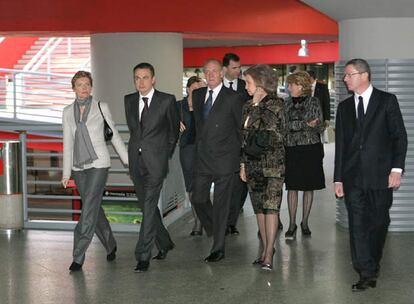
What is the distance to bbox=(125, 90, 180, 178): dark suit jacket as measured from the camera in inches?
262

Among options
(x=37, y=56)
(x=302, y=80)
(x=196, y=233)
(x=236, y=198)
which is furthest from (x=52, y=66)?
(x=236, y=198)

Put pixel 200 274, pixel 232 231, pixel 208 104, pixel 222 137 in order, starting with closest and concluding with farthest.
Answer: pixel 200 274, pixel 222 137, pixel 208 104, pixel 232 231

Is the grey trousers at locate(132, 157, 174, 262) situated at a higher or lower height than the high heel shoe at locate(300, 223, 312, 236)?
higher

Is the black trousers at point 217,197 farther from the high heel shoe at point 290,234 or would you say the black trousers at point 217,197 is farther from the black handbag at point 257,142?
the high heel shoe at point 290,234

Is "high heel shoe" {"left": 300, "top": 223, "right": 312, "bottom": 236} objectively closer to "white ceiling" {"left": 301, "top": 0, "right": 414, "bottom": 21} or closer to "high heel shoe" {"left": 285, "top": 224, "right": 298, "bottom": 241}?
"high heel shoe" {"left": 285, "top": 224, "right": 298, "bottom": 241}

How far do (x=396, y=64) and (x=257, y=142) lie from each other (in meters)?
2.45

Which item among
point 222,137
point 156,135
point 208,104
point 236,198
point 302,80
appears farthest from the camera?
point 302,80

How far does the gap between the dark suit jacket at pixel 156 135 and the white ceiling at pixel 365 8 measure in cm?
223

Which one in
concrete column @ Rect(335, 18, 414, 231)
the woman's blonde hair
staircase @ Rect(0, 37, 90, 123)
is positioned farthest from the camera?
staircase @ Rect(0, 37, 90, 123)

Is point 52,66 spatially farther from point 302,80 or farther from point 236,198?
point 236,198

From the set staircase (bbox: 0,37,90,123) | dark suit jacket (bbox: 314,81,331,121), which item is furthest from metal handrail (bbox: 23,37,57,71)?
dark suit jacket (bbox: 314,81,331,121)

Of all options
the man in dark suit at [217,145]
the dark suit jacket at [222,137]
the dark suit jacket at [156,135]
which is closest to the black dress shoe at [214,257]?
the man in dark suit at [217,145]

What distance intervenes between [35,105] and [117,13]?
6.78 meters

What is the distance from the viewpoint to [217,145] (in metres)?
6.86
